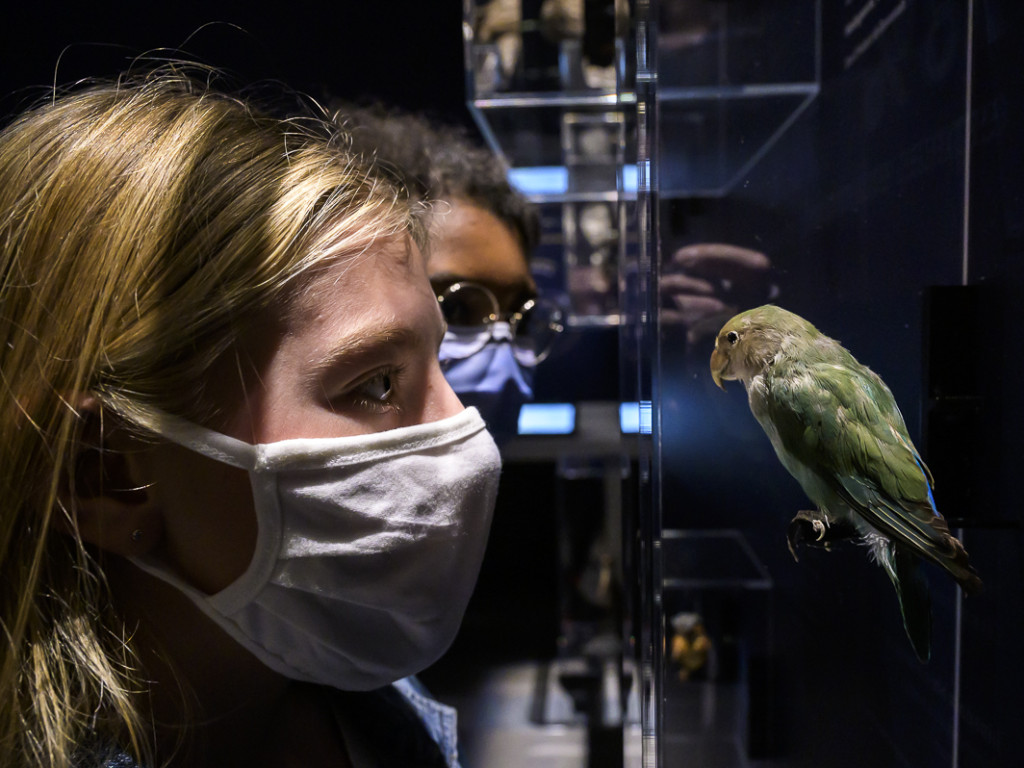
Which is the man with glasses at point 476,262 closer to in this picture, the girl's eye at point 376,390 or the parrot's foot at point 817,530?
the girl's eye at point 376,390

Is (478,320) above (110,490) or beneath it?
above

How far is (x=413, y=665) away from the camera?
2.51 feet

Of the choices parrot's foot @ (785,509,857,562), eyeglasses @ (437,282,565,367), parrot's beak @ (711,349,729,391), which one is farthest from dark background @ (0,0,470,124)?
parrot's foot @ (785,509,857,562)

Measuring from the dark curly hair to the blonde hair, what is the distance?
66 centimetres

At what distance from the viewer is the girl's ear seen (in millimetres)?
597

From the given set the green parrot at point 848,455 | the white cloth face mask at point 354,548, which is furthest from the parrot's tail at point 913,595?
the white cloth face mask at point 354,548

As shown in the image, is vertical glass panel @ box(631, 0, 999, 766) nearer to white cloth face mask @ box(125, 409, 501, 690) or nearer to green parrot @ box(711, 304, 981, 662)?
green parrot @ box(711, 304, 981, 662)

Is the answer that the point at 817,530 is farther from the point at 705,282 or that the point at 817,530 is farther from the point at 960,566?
the point at 705,282

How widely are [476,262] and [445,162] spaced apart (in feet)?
0.87

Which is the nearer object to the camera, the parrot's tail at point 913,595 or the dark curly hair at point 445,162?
the parrot's tail at point 913,595

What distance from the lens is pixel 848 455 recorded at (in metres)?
0.53

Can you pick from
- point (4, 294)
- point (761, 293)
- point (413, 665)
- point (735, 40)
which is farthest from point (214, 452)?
point (735, 40)

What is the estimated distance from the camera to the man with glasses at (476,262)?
4.02 ft

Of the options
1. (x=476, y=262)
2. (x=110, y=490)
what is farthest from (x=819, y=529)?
(x=476, y=262)
